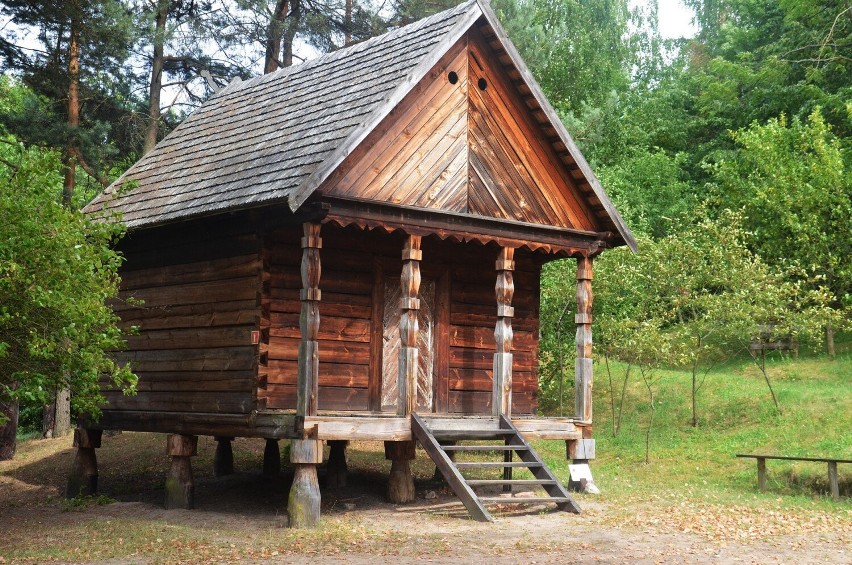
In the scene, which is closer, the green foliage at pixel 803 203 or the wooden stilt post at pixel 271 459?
the wooden stilt post at pixel 271 459

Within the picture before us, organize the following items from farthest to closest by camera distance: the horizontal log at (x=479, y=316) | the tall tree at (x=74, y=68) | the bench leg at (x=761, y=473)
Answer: the tall tree at (x=74, y=68), the bench leg at (x=761, y=473), the horizontal log at (x=479, y=316)

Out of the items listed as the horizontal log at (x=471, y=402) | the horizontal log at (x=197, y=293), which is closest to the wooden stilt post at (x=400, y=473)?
the horizontal log at (x=471, y=402)

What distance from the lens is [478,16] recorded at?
17.2m

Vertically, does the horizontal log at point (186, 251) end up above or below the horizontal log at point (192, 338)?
above

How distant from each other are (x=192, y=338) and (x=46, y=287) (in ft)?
17.4

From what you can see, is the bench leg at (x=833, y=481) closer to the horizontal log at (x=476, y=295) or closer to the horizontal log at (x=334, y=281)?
the horizontal log at (x=476, y=295)

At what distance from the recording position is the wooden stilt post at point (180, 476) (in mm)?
17891

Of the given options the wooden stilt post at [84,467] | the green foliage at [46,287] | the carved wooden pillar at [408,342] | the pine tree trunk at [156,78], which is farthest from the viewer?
the pine tree trunk at [156,78]

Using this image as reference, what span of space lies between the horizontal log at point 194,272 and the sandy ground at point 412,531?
388 cm

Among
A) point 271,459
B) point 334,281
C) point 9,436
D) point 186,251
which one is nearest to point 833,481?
point 334,281

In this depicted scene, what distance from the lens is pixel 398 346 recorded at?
Result: 722 inches

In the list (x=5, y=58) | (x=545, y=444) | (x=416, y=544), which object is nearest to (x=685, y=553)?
(x=416, y=544)

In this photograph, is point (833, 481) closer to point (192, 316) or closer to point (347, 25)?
point (192, 316)

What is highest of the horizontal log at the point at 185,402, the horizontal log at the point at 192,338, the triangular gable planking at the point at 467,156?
the triangular gable planking at the point at 467,156
